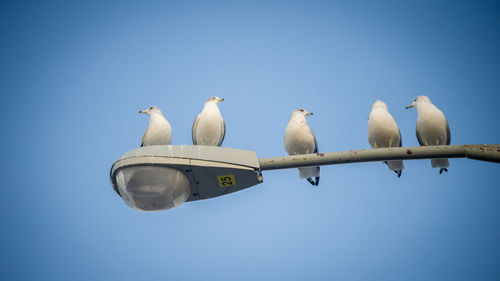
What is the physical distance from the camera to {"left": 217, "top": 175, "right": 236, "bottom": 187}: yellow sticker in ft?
10.3

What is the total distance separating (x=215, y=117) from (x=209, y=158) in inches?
137

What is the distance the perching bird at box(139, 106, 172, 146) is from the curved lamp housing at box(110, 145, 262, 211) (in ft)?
10.2

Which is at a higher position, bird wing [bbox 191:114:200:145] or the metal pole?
A: bird wing [bbox 191:114:200:145]

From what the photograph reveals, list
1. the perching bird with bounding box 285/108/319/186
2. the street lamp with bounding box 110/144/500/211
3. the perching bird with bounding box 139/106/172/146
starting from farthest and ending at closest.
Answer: the perching bird with bounding box 285/108/319/186 < the perching bird with bounding box 139/106/172/146 < the street lamp with bounding box 110/144/500/211

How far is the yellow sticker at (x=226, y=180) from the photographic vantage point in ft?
10.3

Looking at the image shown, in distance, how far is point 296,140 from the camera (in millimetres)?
6496

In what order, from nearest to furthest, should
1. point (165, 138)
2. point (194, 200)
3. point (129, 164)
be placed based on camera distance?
point (129, 164), point (194, 200), point (165, 138)

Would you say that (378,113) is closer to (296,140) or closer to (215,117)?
(296,140)

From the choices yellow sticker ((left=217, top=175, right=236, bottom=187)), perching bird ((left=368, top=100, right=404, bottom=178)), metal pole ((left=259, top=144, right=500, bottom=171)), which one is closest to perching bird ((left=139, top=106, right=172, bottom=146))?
perching bird ((left=368, top=100, right=404, bottom=178))

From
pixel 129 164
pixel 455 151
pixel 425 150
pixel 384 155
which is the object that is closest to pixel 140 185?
pixel 129 164

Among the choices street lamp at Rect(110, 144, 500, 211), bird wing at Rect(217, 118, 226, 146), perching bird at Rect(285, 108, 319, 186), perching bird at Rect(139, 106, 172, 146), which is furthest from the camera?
bird wing at Rect(217, 118, 226, 146)

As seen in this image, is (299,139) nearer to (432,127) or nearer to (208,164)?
(432,127)

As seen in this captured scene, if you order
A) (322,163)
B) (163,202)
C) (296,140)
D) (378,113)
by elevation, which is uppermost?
(378,113)

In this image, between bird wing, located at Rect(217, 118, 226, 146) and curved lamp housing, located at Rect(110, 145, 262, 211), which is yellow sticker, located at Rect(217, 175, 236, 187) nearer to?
curved lamp housing, located at Rect(110, 145, 262, 211)
